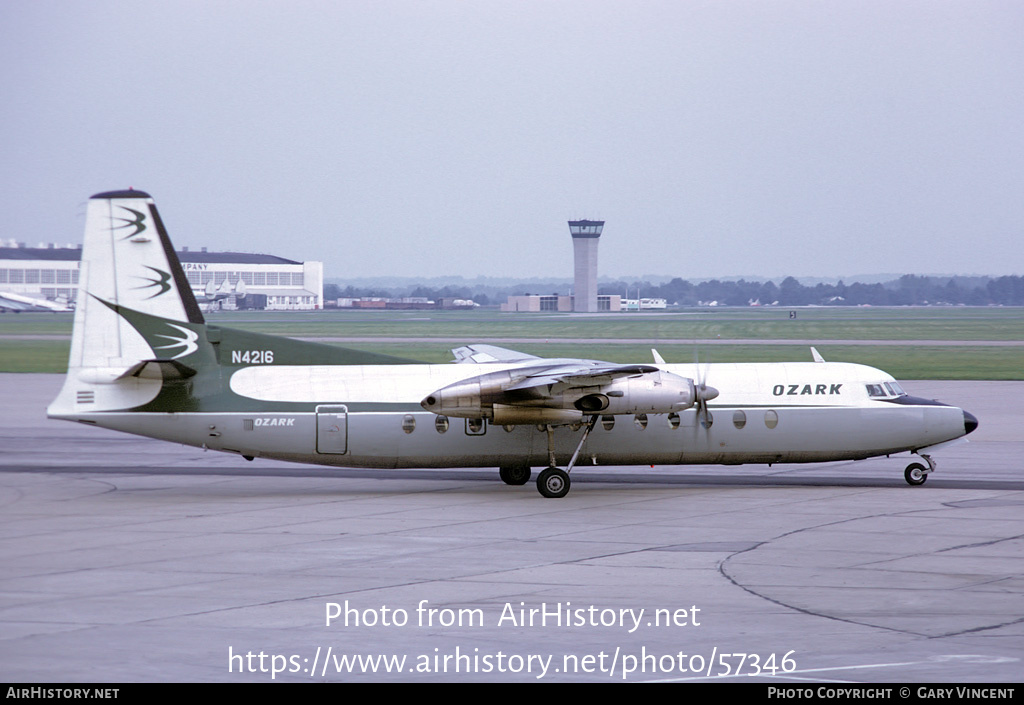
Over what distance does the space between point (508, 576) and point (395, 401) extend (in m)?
8.71

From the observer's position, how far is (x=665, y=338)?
9131 cm

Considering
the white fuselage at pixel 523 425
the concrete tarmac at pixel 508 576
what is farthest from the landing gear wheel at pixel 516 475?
the white fuselage at pixel 523 425

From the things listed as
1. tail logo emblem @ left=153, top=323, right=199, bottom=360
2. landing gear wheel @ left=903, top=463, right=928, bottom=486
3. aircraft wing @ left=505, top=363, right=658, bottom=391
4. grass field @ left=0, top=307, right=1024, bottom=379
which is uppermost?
tail logo emblem @ left=153, top=323, right=199, bottom=360

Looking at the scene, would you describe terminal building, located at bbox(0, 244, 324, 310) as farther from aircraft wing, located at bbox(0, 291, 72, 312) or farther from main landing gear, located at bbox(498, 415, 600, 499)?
main landing gear, located at bbox(498, 415, 600, 499)

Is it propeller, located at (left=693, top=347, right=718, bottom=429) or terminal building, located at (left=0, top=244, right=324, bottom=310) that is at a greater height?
terminal building, located at (left=0, top=244, right=324, bottom=310)

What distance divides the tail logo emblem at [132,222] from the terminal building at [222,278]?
5337 centimetres

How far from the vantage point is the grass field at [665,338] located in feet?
214

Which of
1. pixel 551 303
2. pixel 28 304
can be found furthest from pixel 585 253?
pixel 28 304

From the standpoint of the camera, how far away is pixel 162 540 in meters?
18.3

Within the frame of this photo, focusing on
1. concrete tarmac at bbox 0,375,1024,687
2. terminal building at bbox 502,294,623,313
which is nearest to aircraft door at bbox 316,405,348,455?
concrete tarmac at bbox 0,375,1024,687

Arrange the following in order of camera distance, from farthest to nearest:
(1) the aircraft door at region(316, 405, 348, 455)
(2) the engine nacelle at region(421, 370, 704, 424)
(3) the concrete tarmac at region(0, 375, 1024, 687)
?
(1) the aircraft door at region(316, 405, 348, 455)
(2) the engine nacelle at region(421, 370, 704, 424)
(3) the concrete tarmac at region(0, 375, 1024, 687)

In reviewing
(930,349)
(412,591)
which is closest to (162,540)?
(412,591)

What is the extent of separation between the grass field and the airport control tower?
52905 mm

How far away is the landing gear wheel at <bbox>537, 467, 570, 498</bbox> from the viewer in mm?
22984
